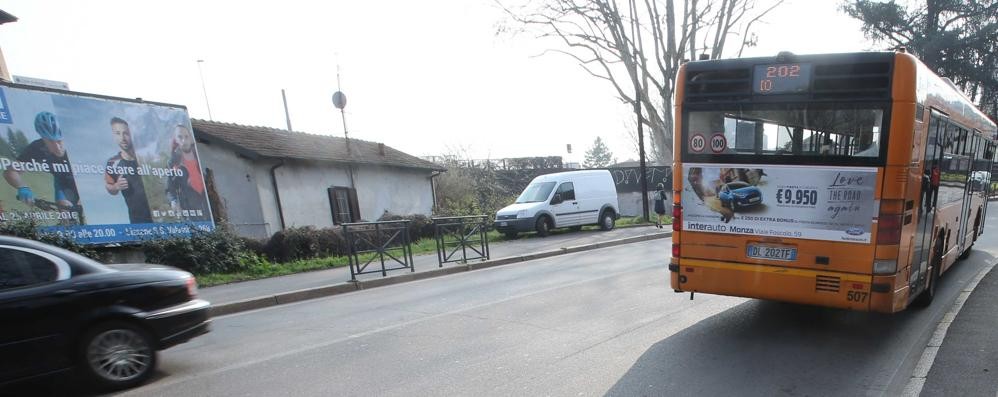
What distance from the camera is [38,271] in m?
4.06

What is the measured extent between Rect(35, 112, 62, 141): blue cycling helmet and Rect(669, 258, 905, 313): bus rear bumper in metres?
12.3

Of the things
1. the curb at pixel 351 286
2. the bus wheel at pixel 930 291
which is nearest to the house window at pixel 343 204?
the curb at pixel 351 286

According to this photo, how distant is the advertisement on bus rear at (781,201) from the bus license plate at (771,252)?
0.14 metres

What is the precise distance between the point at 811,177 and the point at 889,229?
745mm

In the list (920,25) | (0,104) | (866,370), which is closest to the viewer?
(866,370)

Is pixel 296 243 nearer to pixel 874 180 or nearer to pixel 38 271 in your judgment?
pixel 38 271

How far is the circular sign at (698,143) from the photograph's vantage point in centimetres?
523

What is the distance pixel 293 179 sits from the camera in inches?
652

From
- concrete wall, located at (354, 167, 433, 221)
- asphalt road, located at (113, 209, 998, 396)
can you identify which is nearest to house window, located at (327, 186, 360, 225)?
concrete wall, located at (354, 167, 433, 221)

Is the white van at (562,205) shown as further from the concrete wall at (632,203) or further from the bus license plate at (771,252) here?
the bus license plate at (771,252)

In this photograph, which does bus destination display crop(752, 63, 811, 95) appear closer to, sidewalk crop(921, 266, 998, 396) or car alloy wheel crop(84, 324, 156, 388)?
sidewalk crop(921, 266, 998, 396)

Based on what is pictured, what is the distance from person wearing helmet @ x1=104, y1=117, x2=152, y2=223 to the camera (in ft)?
36.3

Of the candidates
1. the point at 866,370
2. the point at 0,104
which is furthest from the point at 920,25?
the point at 0,104

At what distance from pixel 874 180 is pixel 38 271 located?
Answer: 7140 millimetres
